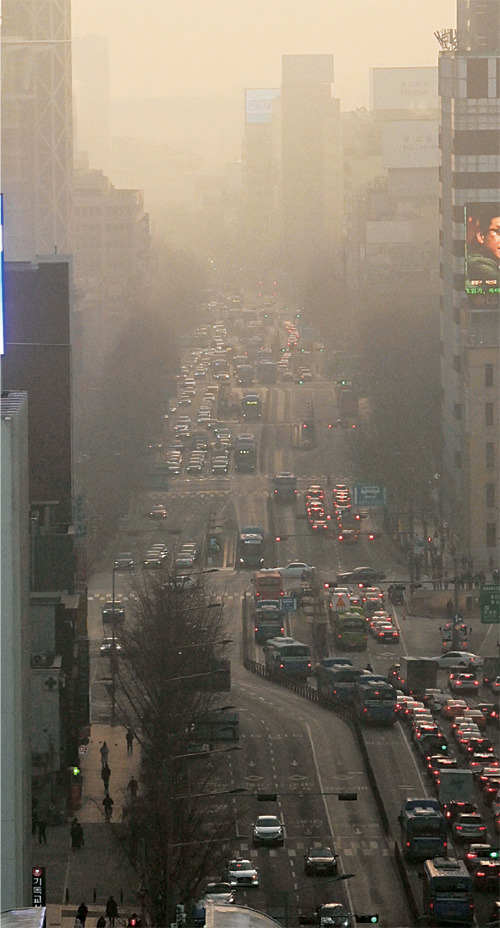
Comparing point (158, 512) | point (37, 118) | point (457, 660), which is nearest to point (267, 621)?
point (457, 660)

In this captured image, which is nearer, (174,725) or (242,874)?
(242,874)

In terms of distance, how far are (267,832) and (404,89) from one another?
79.6 m

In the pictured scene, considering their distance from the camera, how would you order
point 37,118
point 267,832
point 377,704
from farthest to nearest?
point 37,118, point 377,704, point 267,832

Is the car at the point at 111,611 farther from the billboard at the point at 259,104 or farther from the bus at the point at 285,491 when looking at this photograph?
the billboard at the point at 259,104

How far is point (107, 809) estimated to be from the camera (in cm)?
1711

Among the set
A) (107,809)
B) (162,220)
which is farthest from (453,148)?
(162,220)

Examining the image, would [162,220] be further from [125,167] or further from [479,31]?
[479,31]

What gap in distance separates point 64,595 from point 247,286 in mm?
78262

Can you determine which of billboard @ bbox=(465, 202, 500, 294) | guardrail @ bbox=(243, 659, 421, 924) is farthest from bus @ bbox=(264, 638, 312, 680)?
billboard @ bbox=(465, 202, 500, 294)

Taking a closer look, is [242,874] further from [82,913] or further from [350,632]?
[350,632]

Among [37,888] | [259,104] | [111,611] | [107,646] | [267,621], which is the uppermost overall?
[259,104]

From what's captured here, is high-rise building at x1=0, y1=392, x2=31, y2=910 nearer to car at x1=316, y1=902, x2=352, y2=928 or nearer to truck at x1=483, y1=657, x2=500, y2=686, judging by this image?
car at x1=316, y1=902, x2=352, y2=928

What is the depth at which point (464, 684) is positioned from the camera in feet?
73.6

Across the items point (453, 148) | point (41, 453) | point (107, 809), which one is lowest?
point (107, 809)
